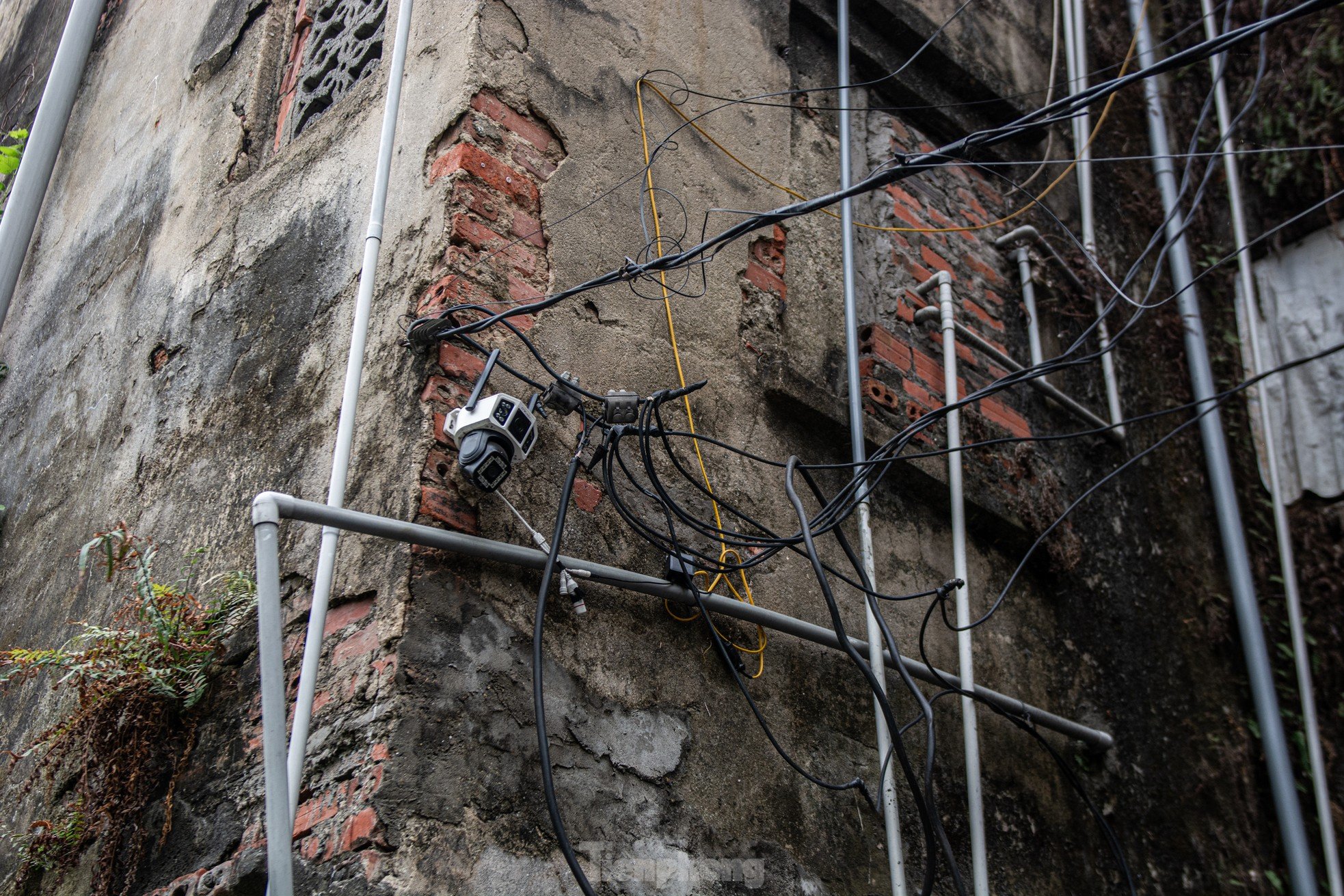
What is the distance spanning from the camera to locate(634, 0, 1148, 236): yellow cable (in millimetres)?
3652

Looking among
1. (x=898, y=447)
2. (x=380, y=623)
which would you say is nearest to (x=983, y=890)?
(x=898, y=447)

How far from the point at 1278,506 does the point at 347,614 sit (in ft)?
13.4

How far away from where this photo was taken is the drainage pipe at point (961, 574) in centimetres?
321

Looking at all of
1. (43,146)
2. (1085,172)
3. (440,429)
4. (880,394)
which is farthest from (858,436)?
(43,146)

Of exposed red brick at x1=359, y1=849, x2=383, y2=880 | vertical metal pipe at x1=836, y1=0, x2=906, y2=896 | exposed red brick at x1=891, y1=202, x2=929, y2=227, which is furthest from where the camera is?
exposed red brick at x1=891, y1=202, x2=929, y2=227

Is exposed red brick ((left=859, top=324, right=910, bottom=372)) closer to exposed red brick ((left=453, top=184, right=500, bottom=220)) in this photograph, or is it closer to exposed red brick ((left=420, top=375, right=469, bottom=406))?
exposed red brick ((left=453, top=184, right=500, bottom=220))

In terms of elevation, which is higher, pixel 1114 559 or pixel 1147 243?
pixel 1147 243

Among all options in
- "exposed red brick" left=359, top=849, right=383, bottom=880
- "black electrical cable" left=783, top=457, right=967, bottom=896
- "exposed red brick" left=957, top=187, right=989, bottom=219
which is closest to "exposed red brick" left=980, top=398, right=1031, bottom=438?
"exposed red brick" left=957, top=187, right=989, bottom=219

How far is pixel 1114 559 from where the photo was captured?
14.3ft

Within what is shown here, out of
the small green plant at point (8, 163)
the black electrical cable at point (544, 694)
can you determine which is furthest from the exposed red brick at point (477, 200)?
the small green plant at point (8, 163)

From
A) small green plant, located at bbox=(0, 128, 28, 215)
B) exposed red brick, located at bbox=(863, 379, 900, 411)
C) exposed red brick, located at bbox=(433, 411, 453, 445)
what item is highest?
small green plant, located at bbox=(0, 128, 28, 215)

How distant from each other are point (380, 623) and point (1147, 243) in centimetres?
428

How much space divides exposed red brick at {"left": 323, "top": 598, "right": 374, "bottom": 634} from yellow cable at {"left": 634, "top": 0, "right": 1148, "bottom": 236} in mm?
Answer: 1492

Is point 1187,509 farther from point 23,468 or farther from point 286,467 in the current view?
point 23,468
